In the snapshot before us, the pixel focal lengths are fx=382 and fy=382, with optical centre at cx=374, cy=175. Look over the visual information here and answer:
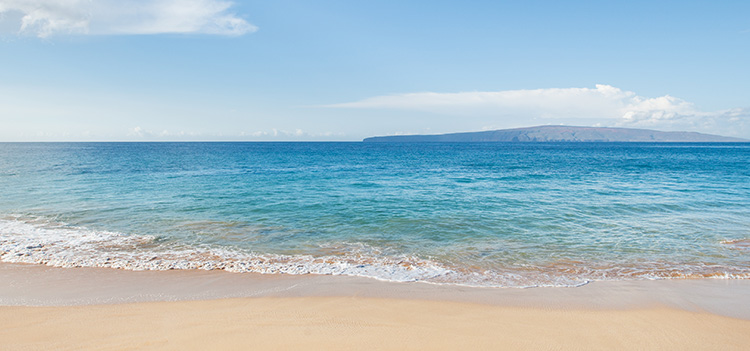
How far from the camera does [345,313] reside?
21.5ft

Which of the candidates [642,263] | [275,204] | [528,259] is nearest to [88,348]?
[528,259]

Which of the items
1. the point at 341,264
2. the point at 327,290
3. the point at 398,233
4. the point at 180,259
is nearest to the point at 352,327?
the point at 327,290

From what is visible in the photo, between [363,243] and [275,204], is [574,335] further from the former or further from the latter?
[275,204]

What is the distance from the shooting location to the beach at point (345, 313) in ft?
18.2

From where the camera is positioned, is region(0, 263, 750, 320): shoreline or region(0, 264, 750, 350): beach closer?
region(0, 264, 750, 350): beach

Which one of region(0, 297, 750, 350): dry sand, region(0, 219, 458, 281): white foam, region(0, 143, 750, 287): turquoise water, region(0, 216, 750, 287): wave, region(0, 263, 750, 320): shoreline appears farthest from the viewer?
region(0, 143, 750, 287): turquoise water

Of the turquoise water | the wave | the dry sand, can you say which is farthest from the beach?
the turquoise water

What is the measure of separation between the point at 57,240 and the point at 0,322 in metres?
6.14

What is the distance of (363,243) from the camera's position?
37.2ft

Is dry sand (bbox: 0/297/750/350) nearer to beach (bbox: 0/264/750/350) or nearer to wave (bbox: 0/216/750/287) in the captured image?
beach (bbox: 0/264/750/350)

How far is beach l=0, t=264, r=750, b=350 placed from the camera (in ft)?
18.2

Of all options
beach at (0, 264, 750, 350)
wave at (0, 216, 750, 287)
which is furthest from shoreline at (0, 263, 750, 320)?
wave at (0, 216, 750, 287)

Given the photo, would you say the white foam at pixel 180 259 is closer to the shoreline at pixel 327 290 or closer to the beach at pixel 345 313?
the shoreline at pixel 327 290

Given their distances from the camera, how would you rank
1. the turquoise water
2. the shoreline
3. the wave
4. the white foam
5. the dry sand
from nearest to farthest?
the dry sand, the shoreline, the wave, the white foam, the turquoise water
